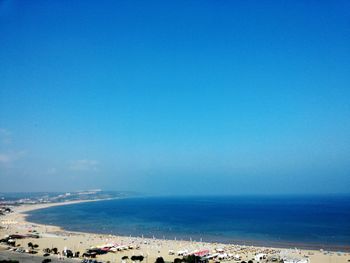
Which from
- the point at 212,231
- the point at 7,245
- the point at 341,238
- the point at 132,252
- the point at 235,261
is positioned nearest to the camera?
the point at 235,261

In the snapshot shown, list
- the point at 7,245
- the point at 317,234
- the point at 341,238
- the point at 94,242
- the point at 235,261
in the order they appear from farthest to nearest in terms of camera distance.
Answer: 1. the point at 317,234
2. the point at 341,238
3. the point at 94,242
4. the point at 7,245
5. the point at 235,261

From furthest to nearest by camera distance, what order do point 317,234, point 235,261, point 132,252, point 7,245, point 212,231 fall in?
point 212,231
point 317,234
point 7,245
point 132,252
point 235,261

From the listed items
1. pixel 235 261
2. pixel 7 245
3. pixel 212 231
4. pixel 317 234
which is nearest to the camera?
pixel 235 261

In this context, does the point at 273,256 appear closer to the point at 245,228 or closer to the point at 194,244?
the point at 194,244

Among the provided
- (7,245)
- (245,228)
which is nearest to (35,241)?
(7,245)

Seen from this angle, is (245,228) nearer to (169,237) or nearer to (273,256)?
(169,237)

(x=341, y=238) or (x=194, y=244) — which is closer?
(x=194, y=244)

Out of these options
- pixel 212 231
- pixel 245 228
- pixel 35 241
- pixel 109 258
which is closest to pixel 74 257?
pixel 109 258

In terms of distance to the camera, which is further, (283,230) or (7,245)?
(283,230)
